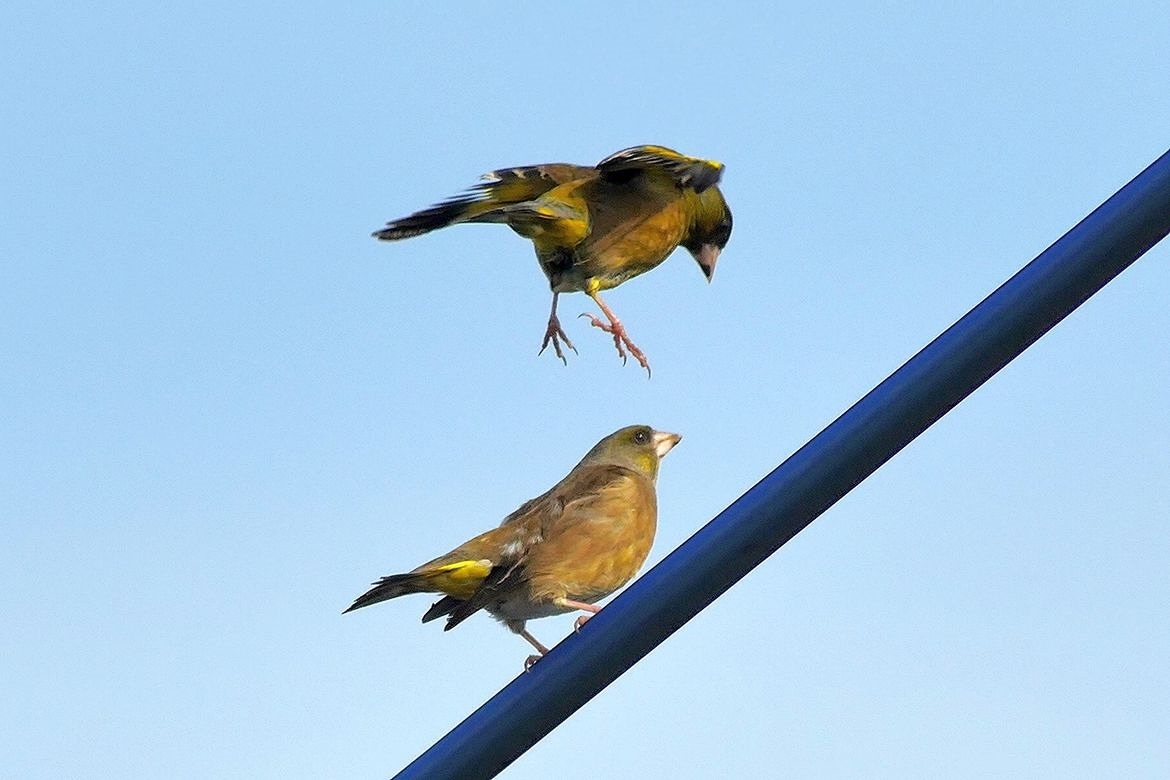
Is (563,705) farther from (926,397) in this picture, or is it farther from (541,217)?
(541,217)

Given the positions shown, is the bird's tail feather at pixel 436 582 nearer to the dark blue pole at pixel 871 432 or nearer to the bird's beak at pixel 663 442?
the bird's beak at pixel 663 442

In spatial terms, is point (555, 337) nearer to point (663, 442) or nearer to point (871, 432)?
point (663, 442)

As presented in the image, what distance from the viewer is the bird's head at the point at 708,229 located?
7.75 meters

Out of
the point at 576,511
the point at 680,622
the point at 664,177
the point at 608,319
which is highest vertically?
the point at 664,177

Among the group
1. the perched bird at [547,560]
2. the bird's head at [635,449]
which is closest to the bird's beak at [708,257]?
the bird's head at [635,449]

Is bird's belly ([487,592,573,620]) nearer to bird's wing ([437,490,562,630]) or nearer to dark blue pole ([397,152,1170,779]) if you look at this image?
bird's wing ([437,490,562,630])

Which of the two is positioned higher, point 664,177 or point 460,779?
point 664,177

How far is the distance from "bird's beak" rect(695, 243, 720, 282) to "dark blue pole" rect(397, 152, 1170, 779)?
482cm

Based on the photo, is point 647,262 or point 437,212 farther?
point 647,262

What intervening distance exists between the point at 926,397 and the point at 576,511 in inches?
126

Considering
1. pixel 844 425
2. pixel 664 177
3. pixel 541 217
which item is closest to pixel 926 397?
pixel 844 425

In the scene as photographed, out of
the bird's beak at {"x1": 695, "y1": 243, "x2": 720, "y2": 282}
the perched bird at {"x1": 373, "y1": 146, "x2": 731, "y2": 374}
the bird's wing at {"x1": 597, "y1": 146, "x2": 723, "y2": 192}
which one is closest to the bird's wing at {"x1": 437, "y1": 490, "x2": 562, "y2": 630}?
the perched bird at {"x1": 373, "y1": 146, "x2": 731, "y2": 374}

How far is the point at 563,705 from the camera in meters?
3.39

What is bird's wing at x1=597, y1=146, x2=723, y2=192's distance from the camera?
682cm
